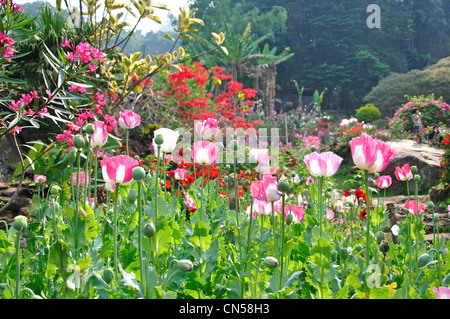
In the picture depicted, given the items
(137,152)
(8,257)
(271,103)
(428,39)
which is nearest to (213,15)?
(271,103)

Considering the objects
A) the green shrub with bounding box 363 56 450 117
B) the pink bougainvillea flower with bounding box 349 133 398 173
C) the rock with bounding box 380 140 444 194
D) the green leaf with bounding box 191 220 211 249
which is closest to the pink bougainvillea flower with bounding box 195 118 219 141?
the green leaf with bounding box 191 220 211 249

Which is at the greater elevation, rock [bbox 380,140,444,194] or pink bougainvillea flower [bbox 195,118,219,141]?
pink bougainvillea flower [bbox 195,118,219,141]

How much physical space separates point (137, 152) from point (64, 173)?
290 cm

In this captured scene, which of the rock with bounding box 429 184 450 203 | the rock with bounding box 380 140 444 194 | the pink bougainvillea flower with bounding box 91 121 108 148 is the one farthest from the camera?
the rock with bounding box 380 140 444 194

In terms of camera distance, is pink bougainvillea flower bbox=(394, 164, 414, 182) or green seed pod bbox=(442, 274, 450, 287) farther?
pink bougainvillea flower bbox=(394, 164, 414, 182)

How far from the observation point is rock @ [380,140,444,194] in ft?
24.7

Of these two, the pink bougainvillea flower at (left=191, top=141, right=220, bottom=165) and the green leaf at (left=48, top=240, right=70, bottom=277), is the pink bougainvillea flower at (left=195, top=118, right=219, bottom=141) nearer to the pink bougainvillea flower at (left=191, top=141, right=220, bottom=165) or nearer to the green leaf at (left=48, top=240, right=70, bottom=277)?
the pink bougainvillea flower at (left=191, top=141, right=220, bottom=165)

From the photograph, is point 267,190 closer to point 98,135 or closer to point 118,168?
point 118,168

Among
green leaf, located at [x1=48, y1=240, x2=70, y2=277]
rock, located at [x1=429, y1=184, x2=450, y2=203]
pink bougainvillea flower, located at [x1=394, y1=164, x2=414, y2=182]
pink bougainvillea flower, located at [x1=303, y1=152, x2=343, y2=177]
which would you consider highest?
pink bougainvillea flower, located at [x1=303, y1=152, x2=343, y2=177]

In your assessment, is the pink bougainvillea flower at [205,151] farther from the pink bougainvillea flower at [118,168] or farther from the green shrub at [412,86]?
the green shrub at [412,86]

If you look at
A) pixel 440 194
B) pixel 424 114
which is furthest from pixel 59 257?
pixel 424 114

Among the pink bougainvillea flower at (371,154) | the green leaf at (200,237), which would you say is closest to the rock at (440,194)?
the pink bougainvillea flower at (371,154)

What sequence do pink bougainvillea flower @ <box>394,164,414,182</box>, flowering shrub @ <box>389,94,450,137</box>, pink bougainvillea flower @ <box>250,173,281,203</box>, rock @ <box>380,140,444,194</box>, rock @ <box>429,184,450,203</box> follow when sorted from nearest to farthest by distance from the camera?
pink bougainvillea flower @ <box>250,173,281,203</box> → pink bougainvillea flower @ <box>394,164,414,182</box> → rock @ <box>429,184,450,203</box> → rock @ <box>380,140,444,194</box> → flowering shrub @ <box>389,94,450,137</box>
